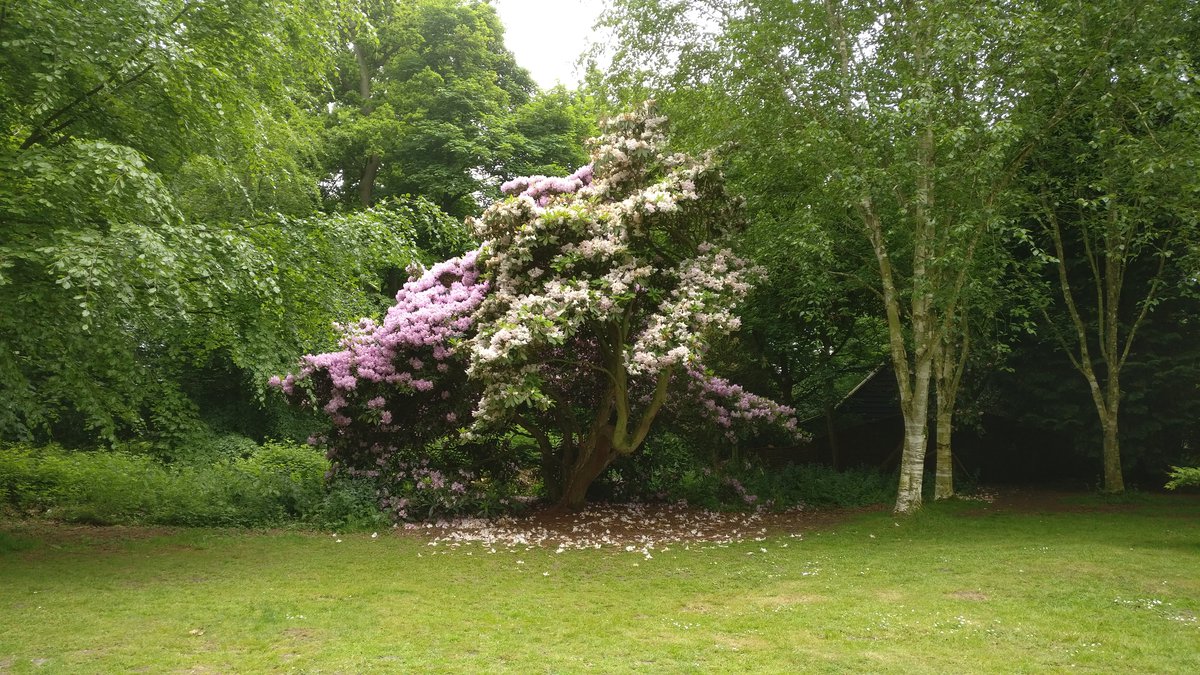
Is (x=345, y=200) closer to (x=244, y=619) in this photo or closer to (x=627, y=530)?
(x=627, y=530)

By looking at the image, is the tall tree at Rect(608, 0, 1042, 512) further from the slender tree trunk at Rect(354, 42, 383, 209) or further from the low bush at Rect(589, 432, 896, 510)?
the slender tree trunk at Rect(354, 42, 383, 209)

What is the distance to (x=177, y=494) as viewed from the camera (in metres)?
11.5

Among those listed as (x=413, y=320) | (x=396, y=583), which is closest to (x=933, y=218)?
(x=413, y=320)

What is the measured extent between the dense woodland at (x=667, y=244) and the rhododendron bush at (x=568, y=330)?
64 mm

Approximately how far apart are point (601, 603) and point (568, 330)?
12.2ft

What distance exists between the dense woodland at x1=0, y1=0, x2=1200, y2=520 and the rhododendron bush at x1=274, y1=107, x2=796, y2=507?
0.06 metres

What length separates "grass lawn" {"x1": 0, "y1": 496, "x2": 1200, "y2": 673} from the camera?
5492 millimetres

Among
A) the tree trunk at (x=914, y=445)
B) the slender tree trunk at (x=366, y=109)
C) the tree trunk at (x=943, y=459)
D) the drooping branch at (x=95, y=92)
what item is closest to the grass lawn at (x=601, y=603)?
the tree trunk at (x=914, y=445)

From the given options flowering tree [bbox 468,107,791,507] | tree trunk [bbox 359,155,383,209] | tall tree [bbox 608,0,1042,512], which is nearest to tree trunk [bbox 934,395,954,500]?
tall tree [bbox 608,0,1042,512]

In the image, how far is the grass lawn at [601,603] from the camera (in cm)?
549

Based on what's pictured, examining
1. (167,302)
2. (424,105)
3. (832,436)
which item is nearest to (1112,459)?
(832,436)

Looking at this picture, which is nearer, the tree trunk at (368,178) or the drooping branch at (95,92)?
the drooping branch at (95,92)

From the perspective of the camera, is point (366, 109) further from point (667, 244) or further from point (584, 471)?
point (584, 471)

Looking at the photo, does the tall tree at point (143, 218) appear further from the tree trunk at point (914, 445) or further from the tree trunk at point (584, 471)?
the tree trunk at point (914, 445)
